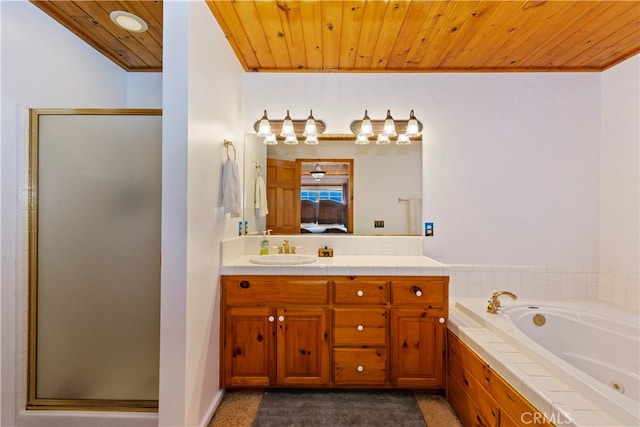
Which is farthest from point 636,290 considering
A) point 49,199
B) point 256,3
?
point 49,199

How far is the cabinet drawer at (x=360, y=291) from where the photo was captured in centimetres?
191

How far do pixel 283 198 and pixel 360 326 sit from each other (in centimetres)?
119

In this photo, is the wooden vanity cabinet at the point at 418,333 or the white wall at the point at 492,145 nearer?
the wooden vanity cabinet at the point at 418,333

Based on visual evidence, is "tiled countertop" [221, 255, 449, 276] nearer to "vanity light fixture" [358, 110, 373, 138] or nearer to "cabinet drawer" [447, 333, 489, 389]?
"cabinet drawer" [447, 333, 489, 389]

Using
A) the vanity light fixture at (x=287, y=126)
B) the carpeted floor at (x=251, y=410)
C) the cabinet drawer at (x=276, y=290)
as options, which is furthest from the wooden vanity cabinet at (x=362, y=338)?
the vanity light fixture at (x=287, y=126)

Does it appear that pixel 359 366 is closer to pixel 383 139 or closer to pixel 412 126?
pixel 383 139

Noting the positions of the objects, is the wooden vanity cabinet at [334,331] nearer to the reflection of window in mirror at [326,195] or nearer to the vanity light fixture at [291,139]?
the reflection of window in mirror at [326,195]

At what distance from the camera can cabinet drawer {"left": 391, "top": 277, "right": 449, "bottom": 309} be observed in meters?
1.91

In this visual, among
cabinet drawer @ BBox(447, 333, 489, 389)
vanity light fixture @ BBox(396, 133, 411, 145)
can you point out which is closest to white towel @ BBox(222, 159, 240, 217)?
vanity light fixture @ BBox(396, 133, 411, 145)

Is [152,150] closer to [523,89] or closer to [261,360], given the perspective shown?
[261,360]

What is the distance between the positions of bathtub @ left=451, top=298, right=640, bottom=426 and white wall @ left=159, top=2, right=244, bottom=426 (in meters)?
1.53

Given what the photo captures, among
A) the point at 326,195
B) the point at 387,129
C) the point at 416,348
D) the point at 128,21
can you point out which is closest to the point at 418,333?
the point at 416,348

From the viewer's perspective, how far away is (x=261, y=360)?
193cm

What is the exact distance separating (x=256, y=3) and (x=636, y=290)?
3.21m
